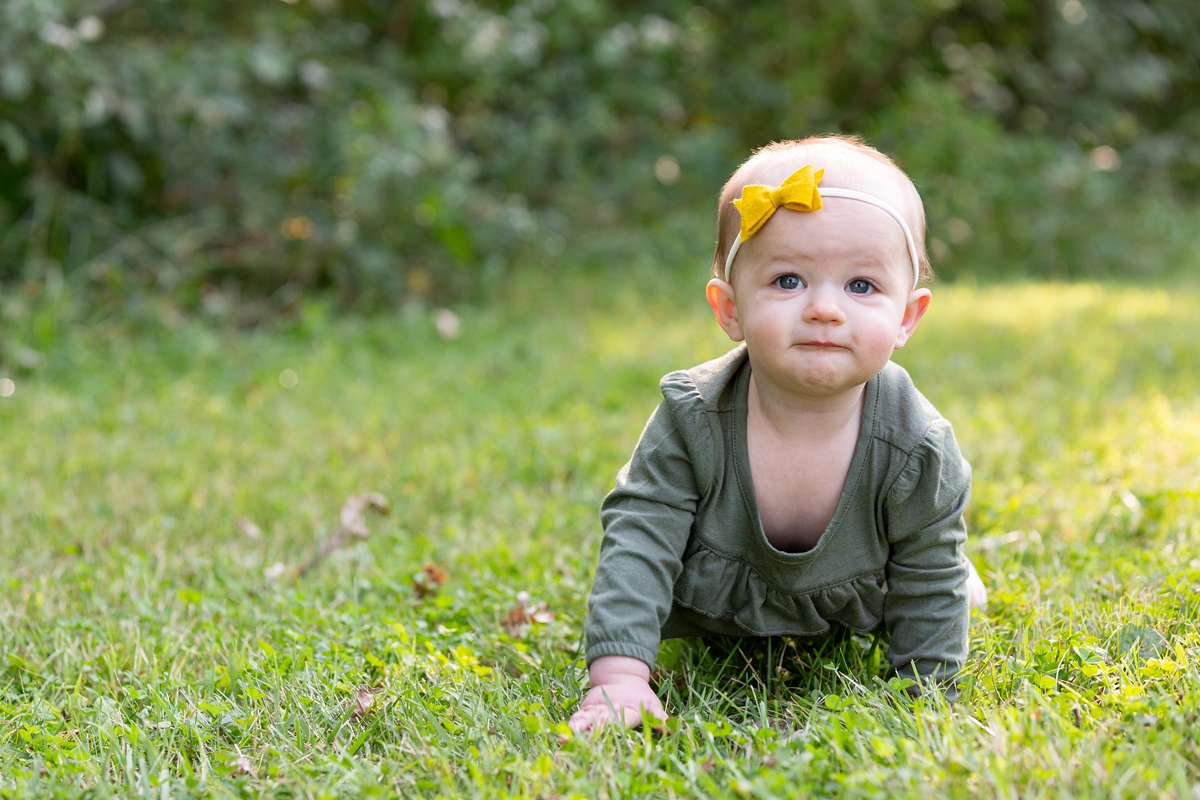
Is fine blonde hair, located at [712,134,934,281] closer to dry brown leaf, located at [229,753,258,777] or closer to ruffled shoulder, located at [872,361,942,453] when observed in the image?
ruffled shoulder, located at [872,361,942,453]

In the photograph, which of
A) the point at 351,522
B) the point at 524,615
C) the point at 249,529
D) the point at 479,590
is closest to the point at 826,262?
the point at 524,615

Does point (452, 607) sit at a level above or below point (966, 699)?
below

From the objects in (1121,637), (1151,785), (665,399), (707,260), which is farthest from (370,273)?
(1151,785)

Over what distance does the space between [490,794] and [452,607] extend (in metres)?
0.85

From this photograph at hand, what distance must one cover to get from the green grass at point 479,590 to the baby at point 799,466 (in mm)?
121

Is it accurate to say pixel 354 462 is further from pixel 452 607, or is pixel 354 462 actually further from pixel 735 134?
pixel 735 134

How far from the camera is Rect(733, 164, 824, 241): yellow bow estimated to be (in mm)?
1726

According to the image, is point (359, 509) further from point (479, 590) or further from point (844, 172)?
point (844, 172)

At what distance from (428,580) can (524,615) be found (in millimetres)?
306

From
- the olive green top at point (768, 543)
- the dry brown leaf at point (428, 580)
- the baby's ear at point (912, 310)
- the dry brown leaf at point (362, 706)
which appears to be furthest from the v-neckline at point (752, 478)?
the dry brown leaf at point (428, 580)

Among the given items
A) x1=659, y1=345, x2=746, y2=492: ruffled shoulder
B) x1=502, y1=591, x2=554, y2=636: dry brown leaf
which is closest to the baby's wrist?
x1=659, y1=345, x2=746, y2=492: ruffled shoulder

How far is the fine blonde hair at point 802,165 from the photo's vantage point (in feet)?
5.91

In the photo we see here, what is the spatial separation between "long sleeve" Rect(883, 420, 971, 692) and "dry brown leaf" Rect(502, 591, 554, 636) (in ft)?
2.39

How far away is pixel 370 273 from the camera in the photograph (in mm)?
5578
